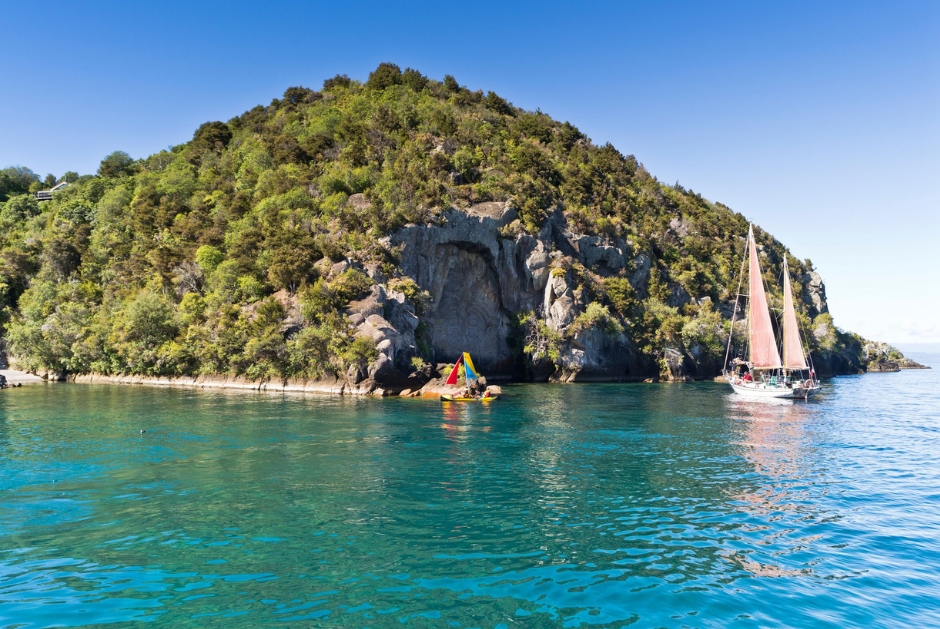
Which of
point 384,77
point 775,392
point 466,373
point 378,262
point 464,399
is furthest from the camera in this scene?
point 384,77

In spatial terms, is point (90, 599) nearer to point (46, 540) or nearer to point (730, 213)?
point (46, 540)

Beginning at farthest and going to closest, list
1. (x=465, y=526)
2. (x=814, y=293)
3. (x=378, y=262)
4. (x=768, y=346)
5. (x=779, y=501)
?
(x=814, y=293) < (x=378, y=262) < (x=768, y=346) < (x=779, y=501) < (x=465, y=526)

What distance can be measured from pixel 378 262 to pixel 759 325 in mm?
40472

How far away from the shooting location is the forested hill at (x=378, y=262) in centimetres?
6081

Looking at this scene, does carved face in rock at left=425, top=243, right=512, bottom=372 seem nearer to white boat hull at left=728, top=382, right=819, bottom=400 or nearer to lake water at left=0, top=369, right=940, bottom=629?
white boat hull at left=728, top=382, right=819, bottom=400

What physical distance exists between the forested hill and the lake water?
28.9 metres

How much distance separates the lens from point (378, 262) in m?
61.4

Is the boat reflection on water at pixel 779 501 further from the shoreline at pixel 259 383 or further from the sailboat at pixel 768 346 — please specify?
the shoreline at pixel 259 383

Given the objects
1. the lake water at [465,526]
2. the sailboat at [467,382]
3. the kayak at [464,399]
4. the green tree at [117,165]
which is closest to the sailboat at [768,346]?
the lake water at [465,526]

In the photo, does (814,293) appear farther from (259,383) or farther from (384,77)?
(259,383)

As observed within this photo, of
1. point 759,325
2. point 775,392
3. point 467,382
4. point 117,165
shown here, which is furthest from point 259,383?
point 117,165

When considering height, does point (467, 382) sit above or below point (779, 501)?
above

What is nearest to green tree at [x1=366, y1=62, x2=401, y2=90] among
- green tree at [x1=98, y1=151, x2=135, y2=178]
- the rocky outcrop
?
the rocky outcrop

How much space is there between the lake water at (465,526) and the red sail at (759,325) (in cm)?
1794
